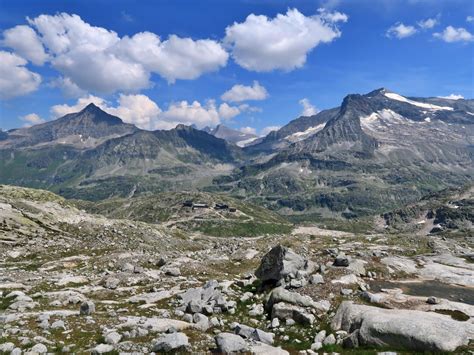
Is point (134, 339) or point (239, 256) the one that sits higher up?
point (134, 339)

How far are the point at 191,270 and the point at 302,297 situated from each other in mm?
25206

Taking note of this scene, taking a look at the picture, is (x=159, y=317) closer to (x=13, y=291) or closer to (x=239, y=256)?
(x=13, y=291)

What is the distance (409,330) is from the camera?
28.5 meters

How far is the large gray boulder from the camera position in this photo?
89.8 ft

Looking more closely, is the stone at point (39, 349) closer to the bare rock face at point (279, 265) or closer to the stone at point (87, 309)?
the stone at point (87, 309)

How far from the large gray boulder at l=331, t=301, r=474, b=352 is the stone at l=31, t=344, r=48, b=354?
832 inches

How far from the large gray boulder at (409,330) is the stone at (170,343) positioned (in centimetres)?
1251

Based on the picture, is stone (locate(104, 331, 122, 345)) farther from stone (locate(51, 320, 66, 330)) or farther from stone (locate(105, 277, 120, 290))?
stone (locate(105, 277, 120, 290))

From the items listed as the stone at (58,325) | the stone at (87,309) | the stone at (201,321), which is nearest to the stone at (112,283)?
the stone at (87,309)

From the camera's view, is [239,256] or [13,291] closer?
[13,291]

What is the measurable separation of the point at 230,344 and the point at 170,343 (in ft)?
13.3

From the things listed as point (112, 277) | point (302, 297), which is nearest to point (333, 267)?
point (302, 297)

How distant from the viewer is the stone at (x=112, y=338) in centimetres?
2704

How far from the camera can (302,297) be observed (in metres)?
37.6
